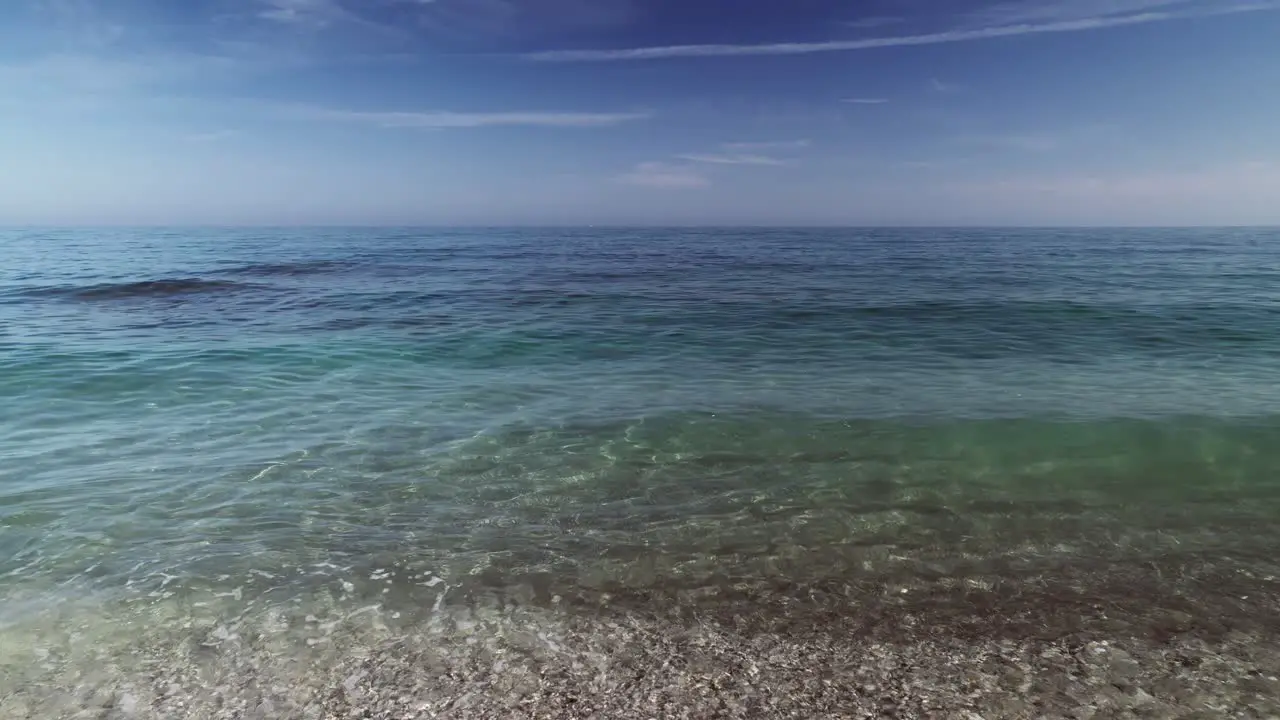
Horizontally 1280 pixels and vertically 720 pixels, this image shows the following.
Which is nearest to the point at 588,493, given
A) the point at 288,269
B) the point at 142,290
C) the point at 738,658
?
the point at 738,658

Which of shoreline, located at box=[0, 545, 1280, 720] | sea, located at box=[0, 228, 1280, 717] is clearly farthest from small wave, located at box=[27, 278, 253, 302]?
shoreline, located at box=[0, 545, 1280, 720]

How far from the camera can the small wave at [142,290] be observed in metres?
30.4

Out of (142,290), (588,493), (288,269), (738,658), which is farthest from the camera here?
(288,269)

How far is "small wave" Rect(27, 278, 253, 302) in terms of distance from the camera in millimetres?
30444

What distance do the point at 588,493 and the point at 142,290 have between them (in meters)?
32.4

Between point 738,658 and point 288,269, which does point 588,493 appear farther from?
point 288,269

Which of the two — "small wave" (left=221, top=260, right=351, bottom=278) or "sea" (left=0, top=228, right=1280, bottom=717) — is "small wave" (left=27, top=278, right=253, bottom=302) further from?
"sea" (left=0, top=228, right=1280, bottom=717)

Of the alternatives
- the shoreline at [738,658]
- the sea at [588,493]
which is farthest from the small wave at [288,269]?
Result: the shoreline at [738,658]

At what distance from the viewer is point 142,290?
1281 inches

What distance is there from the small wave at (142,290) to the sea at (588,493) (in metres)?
9.24

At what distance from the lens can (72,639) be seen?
6043 millimetres

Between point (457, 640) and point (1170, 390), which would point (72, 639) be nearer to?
point (457, 640)

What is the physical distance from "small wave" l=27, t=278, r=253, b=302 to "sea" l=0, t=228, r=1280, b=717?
30.3 ft

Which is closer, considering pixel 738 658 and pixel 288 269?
pixel 738 658
